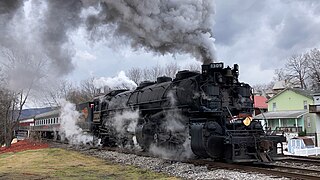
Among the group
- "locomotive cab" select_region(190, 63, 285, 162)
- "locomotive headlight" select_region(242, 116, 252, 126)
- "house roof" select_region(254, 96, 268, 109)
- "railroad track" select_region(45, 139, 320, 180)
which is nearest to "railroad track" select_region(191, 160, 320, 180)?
"railroad track" select_region(45, 139, 320, 180)

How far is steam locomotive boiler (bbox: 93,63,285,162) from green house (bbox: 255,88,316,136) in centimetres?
2940

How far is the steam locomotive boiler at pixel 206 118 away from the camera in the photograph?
37.8 ft

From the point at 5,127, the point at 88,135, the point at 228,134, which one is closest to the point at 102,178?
the point at 228,134

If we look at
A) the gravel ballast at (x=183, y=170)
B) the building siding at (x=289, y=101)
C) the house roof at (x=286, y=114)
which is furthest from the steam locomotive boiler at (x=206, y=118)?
the building siding at (x=289, y=101)

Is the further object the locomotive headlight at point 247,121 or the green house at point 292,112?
the green house at point 292,112

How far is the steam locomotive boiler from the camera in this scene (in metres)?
11.5

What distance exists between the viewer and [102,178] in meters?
10.1

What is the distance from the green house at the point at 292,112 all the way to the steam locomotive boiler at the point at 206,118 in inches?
1157

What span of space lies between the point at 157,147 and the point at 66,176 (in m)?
5.56

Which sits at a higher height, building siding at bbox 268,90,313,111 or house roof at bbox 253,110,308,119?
building siding at bbox 268,90,313,111

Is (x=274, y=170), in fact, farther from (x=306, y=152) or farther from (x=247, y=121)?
(x=306, y=152)

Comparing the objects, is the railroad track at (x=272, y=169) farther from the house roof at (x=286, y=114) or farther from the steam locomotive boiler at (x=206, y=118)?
the house roof at (x=286, y=114)

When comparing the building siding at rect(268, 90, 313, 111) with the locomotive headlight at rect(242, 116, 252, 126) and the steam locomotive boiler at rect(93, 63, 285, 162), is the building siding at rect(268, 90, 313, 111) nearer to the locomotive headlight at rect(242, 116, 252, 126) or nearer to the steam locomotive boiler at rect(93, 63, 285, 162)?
the steam locomotive boiler at rect(93, 63, 285, 162)

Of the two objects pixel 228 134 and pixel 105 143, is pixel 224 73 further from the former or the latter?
pixel 105 143
